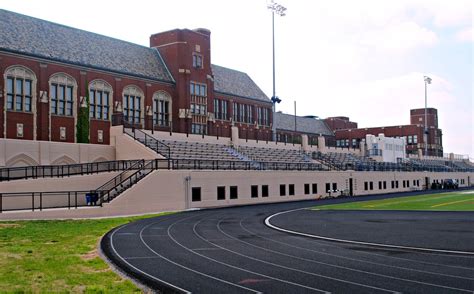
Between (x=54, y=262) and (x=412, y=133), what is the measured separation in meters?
121

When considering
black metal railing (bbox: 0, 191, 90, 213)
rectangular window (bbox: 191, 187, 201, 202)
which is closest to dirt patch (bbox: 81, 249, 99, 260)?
black metal railing (bbox: 0, 191, 90, 213)

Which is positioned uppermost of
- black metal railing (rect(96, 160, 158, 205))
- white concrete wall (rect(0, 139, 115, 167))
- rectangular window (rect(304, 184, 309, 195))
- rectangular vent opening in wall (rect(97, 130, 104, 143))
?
rectangular vent opening in wall (rect(97, 130, 104, 143))

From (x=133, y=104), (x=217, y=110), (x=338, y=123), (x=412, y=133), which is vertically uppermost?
(x=338, y=123)

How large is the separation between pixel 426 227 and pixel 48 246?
17582 mm

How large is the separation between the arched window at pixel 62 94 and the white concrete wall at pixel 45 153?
30.0 feet

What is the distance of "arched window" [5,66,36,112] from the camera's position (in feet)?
159

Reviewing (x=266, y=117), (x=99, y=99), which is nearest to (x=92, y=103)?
(x=99, y=99)

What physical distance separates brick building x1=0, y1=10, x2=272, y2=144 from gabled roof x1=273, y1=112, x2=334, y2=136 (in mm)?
29706

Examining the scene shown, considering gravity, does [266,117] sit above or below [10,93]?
above

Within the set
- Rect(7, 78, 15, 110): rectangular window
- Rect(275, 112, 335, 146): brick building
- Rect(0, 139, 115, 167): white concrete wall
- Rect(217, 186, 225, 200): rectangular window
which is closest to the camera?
Rect(0, 139, 115, 167): white concrete wall

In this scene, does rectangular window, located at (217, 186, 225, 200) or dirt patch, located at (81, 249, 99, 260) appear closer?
dirt patch, located at (81, 249, 99, 260)

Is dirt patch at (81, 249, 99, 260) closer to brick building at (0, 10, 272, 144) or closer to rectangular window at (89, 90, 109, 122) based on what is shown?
brick building at (0, 10, 272, 144)

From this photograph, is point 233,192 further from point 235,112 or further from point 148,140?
point 235,112

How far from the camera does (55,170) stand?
38.9m
